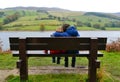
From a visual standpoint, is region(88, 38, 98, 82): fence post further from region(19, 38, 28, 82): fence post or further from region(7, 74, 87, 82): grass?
region(19, 38, 28, 82): fence post

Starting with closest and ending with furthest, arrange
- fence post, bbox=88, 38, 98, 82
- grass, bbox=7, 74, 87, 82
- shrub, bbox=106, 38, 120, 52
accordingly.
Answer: fence post, bbox=88, 38, 98, 82, grass, bbox=7, 74, 87, 82, shrub, bbox=106, 38, 120, 52

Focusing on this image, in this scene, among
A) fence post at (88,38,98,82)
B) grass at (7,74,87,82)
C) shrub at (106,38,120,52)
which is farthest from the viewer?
shrub at (106,38,120,52)

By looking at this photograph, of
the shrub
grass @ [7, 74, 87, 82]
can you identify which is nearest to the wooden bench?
grass @ [7, 74, 87, 82]

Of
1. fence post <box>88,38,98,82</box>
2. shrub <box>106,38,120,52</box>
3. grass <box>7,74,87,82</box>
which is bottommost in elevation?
shrub <box>106,38,120,52</box>

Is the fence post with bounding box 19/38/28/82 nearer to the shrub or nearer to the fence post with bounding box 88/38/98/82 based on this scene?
the fence post with bounding box 88/38/98/82

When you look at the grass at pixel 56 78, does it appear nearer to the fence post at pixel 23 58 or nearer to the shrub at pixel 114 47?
the fence post at pixel 23 58

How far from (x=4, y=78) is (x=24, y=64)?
3.73 feet

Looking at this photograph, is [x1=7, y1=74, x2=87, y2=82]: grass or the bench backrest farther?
[x1=7, y1=74, x2=87, y2=82]: grass

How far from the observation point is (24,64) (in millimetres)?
8172

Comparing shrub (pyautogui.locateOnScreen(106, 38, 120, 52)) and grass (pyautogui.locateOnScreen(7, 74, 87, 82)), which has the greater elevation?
grass (pyautogui.locateOnScreen(7, 74, 87, 82))

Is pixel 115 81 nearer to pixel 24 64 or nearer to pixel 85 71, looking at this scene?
pixel 85 71

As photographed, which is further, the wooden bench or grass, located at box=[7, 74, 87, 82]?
grass, located at box=[7, 74, 87, 82]

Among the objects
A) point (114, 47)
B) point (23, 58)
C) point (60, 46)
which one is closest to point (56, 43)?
point (60, 46)

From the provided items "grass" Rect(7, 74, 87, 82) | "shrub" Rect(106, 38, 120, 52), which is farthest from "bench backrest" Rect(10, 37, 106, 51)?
"shrub" Rect(106, 38, 120, 52)
